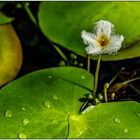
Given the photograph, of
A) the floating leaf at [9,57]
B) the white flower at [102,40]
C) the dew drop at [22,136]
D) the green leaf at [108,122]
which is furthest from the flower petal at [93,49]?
the floating leaf at [9,57]

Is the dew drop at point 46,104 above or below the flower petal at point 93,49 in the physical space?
below

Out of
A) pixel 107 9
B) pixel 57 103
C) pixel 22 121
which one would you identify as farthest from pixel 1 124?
pixel 107 9

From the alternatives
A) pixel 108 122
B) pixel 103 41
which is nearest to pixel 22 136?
pixel 108 122

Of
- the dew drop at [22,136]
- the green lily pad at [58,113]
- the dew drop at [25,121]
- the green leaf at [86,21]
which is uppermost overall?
the green leaf at [86,21]

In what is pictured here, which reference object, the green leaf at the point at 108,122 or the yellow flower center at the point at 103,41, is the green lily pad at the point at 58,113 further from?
the yellow flower center at the point at 103,41

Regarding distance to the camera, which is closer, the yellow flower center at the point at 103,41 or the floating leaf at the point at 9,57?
the yellow flower center at the point at 103,41

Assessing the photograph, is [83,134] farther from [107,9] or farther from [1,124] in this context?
[107,9]

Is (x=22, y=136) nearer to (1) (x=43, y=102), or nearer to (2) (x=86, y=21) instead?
(1) (x=43, y=102)
